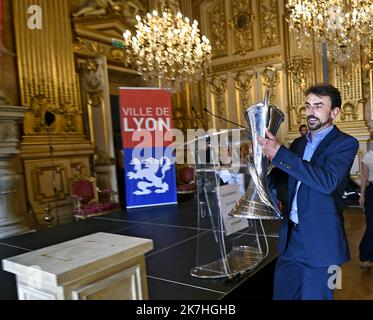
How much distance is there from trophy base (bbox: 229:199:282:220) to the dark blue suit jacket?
117 millimetres

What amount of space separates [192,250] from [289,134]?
4997 millimetres

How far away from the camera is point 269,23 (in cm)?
710

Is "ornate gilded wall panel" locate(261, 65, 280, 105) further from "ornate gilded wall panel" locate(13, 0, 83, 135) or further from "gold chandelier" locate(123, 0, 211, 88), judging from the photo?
"ornate gilded wall panel" locate(13, 0, 83, 135)

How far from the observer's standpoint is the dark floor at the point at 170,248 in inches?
74.3

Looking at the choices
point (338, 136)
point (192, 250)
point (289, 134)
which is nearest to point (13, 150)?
point (192, 250)

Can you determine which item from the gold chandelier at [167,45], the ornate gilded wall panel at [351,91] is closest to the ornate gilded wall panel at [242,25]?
the ornate gilded wall panel at [351,91]

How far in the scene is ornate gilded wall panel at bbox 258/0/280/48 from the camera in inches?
276

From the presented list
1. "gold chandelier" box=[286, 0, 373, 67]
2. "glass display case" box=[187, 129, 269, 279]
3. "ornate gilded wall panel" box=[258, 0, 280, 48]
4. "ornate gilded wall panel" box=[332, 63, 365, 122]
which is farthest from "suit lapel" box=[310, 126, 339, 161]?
"ornate gilded wall panel" box=[258, 0, 280, 48]

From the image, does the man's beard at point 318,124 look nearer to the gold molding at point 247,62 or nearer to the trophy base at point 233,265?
the trophy base at point 233,265

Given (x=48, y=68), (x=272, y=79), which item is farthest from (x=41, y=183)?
(x=272, y=79)

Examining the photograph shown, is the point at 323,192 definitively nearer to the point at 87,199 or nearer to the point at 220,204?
the point at 220,204

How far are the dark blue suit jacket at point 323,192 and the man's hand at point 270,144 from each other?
0.06ft

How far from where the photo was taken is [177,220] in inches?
145
